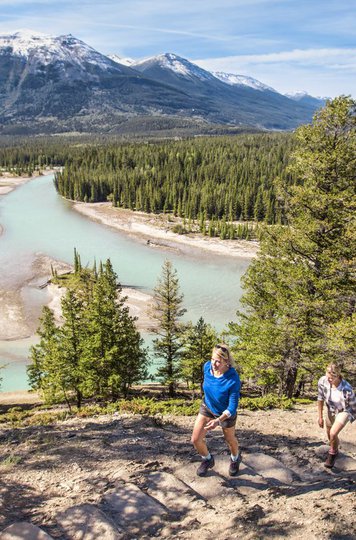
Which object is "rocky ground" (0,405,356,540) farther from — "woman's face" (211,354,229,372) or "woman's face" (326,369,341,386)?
"woman's face" (211,354,229,372)

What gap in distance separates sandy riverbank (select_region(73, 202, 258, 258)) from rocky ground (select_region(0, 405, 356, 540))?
218 ft

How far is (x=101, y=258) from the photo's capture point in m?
75.2

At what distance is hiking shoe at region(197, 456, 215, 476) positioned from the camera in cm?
883

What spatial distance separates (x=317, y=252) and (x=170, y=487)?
10678 millimetres

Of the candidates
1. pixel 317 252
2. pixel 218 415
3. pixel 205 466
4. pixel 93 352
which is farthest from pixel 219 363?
pixel 93 352

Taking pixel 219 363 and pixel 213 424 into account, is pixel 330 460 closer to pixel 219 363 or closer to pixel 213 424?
pixel 213 424

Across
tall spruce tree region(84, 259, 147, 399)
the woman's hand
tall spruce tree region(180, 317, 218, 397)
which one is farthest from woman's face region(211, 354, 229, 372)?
tall spruce tree region(180, 317, 218, 397)

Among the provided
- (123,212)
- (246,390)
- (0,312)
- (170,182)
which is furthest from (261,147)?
(246,390)

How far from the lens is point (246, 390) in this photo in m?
32.2

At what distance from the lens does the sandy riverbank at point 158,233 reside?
8175 cm

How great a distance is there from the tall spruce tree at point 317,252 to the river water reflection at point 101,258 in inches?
1102

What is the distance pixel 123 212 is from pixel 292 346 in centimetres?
10329

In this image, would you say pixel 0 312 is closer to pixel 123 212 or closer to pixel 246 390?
pixel 246 390

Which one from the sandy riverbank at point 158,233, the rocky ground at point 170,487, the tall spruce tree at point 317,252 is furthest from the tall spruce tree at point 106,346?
the sandy riverbank at point 158,233
